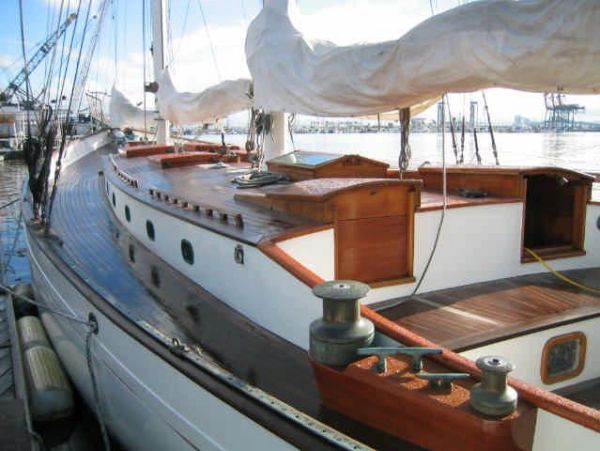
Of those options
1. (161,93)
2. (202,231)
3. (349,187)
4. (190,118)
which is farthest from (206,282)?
(161,93)

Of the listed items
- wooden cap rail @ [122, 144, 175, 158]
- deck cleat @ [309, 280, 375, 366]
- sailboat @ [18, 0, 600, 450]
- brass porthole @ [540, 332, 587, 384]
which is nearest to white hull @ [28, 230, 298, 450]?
sailboat @ [18, 0, 600, 450]

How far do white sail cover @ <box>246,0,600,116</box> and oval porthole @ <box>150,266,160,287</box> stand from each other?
2318 mm

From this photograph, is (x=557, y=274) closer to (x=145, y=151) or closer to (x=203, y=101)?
(x=203, y=101)

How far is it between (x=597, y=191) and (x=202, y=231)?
233 inches

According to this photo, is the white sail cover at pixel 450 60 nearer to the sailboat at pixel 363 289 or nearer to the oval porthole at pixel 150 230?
the sailboat at pixel 363 289

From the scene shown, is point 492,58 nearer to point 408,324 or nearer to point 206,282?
point 408,324

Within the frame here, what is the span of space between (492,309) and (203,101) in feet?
24.2

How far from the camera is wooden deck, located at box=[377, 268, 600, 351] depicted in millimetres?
3753

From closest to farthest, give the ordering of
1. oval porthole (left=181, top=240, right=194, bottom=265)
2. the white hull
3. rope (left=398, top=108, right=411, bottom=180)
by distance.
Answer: the white hull → oval porthole (left=181, top=240, right=194, bottom=265) → rope (left=398, top=108, right=411, bottom=180)

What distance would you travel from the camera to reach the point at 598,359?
3990 millimetres

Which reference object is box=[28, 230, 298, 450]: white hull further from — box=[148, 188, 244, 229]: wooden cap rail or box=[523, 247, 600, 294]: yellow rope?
box=[523, 247, 600, 294]: yellow rope

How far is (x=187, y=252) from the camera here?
5.16 m

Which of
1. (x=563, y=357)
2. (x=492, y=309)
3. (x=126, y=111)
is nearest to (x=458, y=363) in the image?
(x=563, y=357)

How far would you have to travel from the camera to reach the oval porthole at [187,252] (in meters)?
5.07
